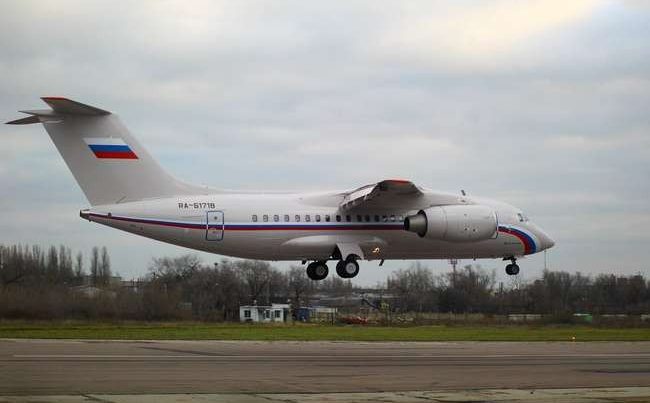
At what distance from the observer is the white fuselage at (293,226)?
121ft

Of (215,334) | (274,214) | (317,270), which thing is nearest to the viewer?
(215,334)

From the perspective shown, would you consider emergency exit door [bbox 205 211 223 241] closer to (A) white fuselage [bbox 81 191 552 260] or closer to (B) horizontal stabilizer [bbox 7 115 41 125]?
(A) white fuselage [bbox 81 191 552 260]

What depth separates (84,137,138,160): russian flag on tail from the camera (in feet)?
121

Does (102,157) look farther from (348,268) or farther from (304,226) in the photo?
(348,268)

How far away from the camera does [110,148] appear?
1457 inches

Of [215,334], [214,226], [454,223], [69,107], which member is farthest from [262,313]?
[69,107]

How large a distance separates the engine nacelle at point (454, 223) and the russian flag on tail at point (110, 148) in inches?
446

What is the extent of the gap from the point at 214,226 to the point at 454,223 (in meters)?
9.58

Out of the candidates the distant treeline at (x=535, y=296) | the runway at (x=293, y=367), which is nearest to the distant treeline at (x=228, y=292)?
the distant treeline at (x=535, y=296)

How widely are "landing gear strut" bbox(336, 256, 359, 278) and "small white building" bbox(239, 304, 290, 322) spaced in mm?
12808

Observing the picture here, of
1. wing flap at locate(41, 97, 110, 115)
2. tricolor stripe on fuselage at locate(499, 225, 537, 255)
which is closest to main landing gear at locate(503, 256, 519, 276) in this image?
tricolor stripe on fuselage at locate(499, 225, 537, 255)

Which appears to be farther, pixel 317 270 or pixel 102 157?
pixel 317 270

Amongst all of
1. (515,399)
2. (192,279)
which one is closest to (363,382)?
(515,399)

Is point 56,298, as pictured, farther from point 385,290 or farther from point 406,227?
point 385,290
